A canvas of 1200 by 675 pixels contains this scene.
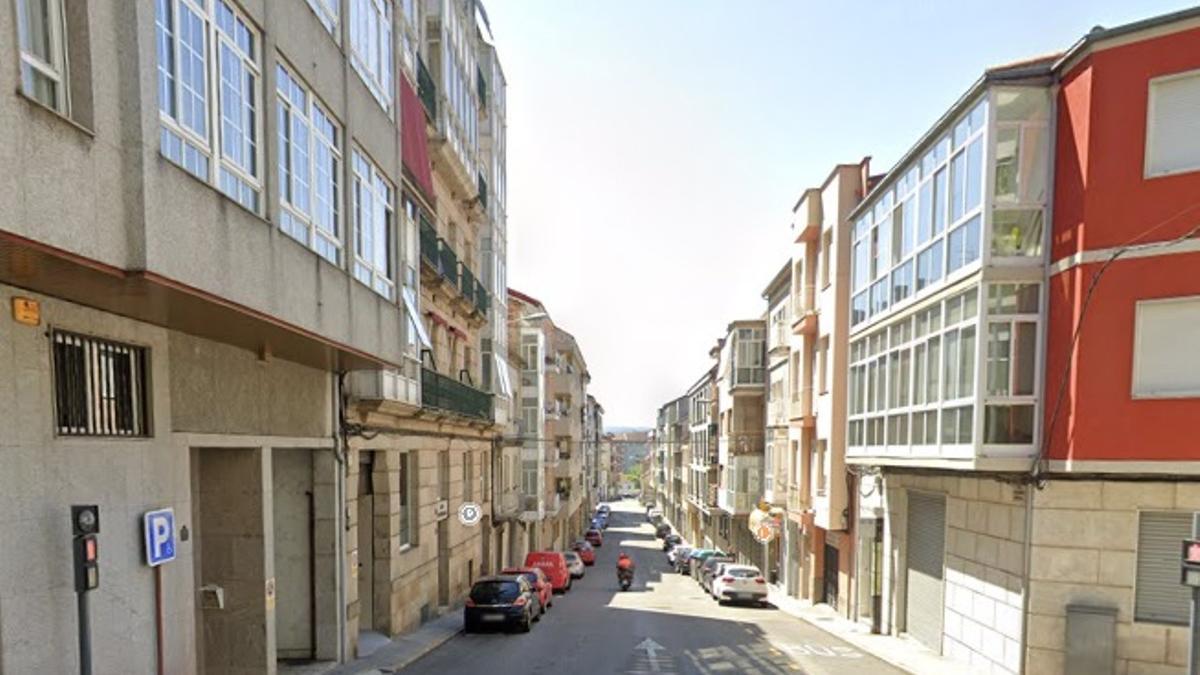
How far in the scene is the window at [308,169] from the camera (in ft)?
26.4

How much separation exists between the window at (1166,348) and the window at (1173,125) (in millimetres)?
1931

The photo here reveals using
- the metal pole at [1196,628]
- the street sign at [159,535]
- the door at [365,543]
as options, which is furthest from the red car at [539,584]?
the metal pole at [1196,628]

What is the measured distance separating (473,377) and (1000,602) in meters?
17.0

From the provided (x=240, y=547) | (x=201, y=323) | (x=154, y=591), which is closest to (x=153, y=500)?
(x=154, y=591)

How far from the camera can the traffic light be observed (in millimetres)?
5340

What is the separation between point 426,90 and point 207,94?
11.9m

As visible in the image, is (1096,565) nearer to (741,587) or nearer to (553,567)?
(741,587)

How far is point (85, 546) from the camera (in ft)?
17.7

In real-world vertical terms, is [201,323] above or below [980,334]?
below

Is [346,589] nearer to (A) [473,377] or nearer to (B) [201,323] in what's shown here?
(B) [201,323]

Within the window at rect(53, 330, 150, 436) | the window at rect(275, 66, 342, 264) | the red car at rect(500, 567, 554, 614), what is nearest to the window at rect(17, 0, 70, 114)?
the window at rect(53, 330, 150, 436)

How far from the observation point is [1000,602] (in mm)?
11281

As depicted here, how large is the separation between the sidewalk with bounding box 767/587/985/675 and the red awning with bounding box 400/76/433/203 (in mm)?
14348

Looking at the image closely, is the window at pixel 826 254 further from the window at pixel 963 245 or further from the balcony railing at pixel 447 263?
the balcony railing at pixel 447 263
